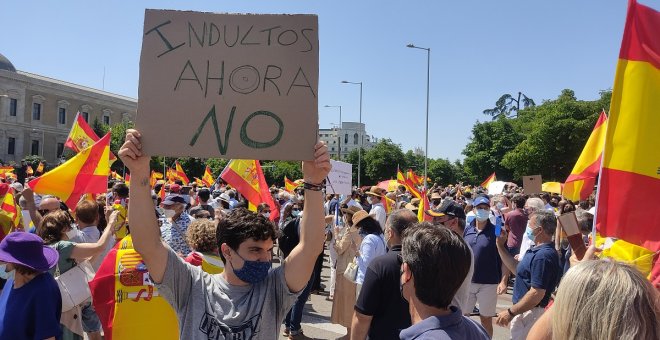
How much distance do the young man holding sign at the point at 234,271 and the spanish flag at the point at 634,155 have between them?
2046 mm

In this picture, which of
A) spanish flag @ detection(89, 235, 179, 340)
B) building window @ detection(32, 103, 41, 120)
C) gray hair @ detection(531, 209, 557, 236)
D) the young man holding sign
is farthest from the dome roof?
the young man holding sign

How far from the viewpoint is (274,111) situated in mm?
2551

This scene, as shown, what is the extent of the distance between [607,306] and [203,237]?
124 inches

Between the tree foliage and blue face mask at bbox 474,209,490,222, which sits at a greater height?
the tree foliage

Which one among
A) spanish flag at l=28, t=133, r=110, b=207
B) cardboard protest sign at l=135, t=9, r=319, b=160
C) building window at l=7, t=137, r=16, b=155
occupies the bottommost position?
spanish flag at l=28, t=133, r=110, b=207

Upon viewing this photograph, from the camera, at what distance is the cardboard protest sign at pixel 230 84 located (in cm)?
250

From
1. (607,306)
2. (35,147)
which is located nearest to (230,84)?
(607,306)

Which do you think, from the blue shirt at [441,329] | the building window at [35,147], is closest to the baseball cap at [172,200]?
the blue shirt at [441,329]

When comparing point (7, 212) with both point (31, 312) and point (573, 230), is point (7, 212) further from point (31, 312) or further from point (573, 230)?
point (573, 230)

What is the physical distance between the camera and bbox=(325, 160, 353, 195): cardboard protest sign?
10409mm

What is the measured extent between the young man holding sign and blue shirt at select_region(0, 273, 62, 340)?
141 centimetres

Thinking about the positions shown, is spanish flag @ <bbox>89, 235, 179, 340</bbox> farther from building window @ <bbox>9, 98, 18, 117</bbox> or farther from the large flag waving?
building window @ <bbox>9, 98, 18, 117</bbox>

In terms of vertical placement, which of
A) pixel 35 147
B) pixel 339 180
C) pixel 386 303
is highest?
pixel 35 147

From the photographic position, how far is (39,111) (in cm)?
7712
